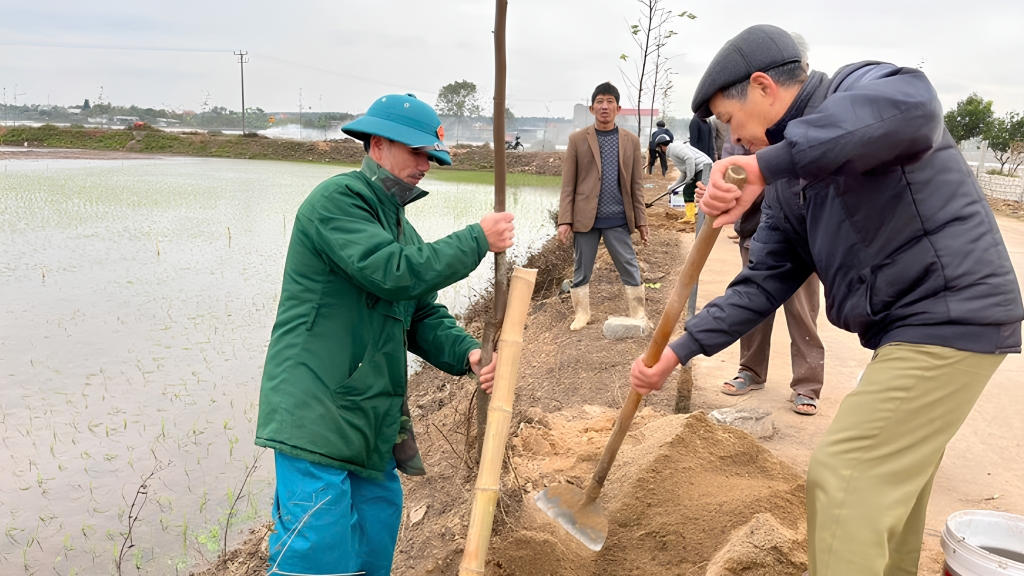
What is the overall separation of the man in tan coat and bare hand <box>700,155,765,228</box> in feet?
13.0

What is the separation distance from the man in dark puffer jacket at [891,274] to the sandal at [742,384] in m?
2.89

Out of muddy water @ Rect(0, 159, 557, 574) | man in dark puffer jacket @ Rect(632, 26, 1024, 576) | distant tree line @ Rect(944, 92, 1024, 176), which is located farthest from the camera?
distant tree line @ Rect(944, 92, 1024, 176)

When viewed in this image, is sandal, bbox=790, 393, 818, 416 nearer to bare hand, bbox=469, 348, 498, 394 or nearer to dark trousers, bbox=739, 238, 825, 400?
dark trousers, bbox=739, 238, 825, 400

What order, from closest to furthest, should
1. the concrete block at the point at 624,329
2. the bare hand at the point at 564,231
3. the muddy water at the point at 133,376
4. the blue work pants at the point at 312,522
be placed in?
the blue work pants at the point at 312,522, the muddy water at the point at 133,376, the concrete block at the point at 624,329, the bare hand at the point at 564,231

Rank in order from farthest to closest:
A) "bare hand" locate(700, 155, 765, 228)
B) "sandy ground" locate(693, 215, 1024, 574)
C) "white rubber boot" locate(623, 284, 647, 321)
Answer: "white rubber boot" locate(623, 284, 647, 321) < "sandy ground" locate(693, 215, 1024, 574) < "bare hand" locate(700, 155, 765, 228)

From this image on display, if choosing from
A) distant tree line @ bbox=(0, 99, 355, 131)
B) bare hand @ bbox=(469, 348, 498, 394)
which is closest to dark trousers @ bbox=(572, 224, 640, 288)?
bare hand @ bbox=(469, 348, 498, 394)

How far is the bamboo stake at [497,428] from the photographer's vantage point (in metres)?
2.12

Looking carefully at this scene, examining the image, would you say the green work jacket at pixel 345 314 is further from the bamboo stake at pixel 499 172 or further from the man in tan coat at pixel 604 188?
the man in tan coat at pixel 604 188

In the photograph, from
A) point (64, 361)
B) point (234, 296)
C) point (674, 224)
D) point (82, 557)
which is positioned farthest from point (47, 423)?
point (674, 224)

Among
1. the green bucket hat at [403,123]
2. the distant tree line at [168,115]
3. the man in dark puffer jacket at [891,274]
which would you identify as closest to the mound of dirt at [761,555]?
the man in dark puffer jacket at [891,274]

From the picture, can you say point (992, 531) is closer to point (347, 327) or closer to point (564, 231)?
point (347, 327)

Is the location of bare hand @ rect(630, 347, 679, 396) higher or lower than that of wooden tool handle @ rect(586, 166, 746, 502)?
lower

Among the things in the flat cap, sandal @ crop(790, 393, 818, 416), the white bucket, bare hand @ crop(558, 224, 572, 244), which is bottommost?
sandal @ crop(790, 393, 818, 416)

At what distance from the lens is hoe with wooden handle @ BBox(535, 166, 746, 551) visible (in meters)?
2.19
